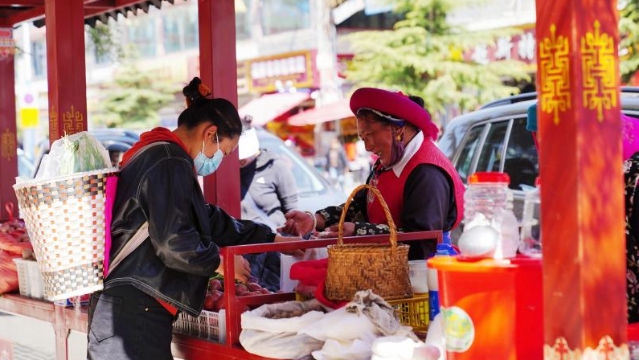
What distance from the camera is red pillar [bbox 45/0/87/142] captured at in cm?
575

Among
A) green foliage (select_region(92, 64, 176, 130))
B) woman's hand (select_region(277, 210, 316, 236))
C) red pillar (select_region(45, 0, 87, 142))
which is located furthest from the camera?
green foliage (select_region(92, 64, 176, 130))

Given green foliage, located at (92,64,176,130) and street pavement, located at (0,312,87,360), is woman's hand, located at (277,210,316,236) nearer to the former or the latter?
street pavement, located at (0,312,87,360)

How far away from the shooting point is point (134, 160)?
3.88 meters

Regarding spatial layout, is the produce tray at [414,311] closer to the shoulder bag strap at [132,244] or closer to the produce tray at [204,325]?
the produce tray at [204,325]

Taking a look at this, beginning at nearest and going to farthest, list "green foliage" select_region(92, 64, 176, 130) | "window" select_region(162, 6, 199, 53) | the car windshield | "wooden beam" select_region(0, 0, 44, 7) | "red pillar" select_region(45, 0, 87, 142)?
1. "red pillar" select_region(45, 0, 87, 142)
2. "wooden beam" select_region(0, 0, 44, 7)
3. the car windshield
4. "green foliage" select_region(92, 64, 176, 130)
5. "window" select_region(162, 6, 199, 53)

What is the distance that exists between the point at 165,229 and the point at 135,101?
29258 mm

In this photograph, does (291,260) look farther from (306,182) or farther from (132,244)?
(306,182)

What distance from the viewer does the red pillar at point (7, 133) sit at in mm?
8367

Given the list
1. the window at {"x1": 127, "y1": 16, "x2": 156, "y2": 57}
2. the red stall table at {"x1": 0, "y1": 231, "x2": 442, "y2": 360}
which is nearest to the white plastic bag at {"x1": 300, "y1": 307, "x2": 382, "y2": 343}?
the red stall table at {"x1": 0, "y1": 231, "x2": 442, "y2": 360}

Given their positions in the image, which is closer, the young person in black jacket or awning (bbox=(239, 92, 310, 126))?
the young person in black jacket

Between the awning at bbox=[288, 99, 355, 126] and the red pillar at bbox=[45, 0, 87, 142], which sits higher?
the awning at bbox=[288, 99, 355, 126]

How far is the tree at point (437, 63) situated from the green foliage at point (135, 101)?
1095 cm

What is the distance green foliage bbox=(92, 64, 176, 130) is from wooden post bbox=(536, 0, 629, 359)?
30.0 m

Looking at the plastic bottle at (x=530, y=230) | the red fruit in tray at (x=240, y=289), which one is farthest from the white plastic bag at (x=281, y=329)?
the plastic bottle at (x=530, y=230)
